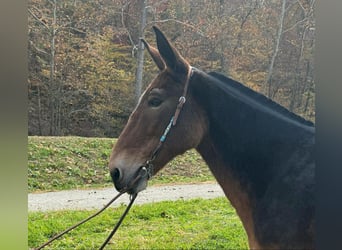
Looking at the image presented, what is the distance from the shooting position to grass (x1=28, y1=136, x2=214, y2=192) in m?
2.48

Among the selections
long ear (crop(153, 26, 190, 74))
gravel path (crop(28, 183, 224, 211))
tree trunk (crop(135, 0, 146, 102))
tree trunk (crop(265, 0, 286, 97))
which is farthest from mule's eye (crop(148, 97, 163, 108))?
tree trunk (crop(265, 0, 286, 97))

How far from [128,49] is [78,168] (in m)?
0.88

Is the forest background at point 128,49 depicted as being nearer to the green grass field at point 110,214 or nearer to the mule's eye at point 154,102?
the green grass field at point 110,214

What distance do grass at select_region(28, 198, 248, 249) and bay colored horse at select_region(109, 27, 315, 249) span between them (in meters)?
0.70

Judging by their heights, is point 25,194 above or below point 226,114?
below

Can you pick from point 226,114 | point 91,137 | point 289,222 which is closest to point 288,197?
point 289,222

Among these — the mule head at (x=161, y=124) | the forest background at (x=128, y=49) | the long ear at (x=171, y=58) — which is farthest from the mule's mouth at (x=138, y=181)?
the forest background at (x=128, y=49)

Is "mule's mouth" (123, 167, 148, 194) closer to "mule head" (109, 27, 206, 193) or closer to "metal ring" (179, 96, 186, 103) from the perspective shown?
"mule head" (109, 27, 206, 193)

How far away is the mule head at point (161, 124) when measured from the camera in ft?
5.98

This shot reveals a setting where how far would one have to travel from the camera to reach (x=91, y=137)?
2553 millimetres

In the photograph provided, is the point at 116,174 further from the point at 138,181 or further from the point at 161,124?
the point at 161,124

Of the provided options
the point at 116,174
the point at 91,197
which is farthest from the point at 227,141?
the point at 91,197
